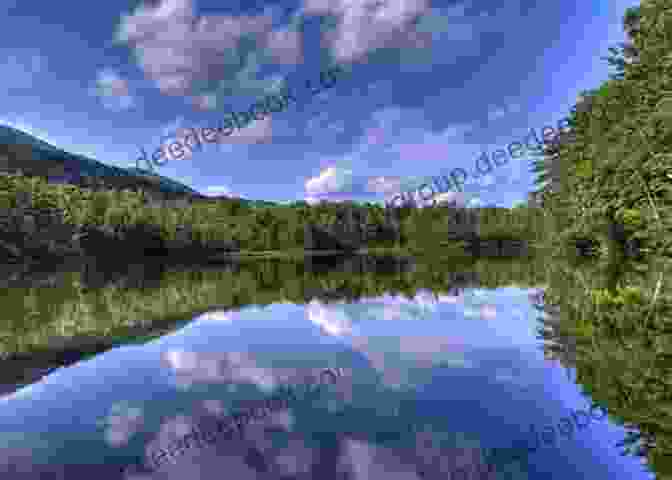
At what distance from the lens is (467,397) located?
11.1 metres

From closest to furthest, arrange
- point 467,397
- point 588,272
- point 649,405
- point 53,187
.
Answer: point 649,405, point 467,397, point 588,272, point 53,187

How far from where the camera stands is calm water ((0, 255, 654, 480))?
7.68 m

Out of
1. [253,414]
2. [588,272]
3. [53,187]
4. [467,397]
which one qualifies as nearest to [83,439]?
[253,414]

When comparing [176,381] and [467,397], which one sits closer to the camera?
[467,397]

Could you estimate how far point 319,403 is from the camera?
10750mm

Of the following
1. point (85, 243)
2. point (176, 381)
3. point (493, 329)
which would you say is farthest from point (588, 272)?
point (85, 243)

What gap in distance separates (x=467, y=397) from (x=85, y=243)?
9762cm

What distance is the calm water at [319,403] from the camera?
768 centimetres

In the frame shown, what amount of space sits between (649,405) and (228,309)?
2128cm

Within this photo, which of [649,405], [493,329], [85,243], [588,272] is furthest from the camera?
[85,243]

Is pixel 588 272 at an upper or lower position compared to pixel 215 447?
upper

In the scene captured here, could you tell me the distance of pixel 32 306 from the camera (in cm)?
2752

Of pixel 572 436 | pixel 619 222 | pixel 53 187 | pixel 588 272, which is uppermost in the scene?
pixel 53 187

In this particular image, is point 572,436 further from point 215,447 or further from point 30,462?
point 30,462
